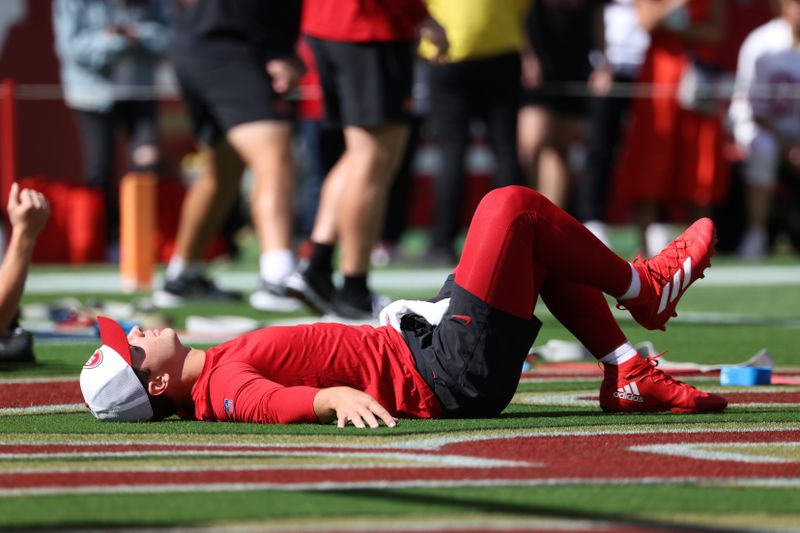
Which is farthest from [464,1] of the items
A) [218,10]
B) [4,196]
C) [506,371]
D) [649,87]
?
[506,371]

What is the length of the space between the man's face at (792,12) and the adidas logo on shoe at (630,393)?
354 inches

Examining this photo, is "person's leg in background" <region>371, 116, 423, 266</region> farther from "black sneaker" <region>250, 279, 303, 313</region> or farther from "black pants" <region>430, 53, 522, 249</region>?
"black sneaker" <region>250, 279, 303, 313</region>

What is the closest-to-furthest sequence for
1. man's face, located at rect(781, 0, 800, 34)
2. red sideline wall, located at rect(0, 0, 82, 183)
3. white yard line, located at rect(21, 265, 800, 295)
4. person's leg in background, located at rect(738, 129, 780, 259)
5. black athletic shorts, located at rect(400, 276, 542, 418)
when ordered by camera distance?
black athletic shorts, located at rect(400, 276, 542, 418) < white yard line, located at rect(21, 265, 800, 295) < man's face, located at rect(781, 0, 800, 34) < person's leg in background, located at rect(738, 129, 780, 259) < red sideline wall, located at rect(0, 0, 82, 183)

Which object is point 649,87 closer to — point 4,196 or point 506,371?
point 4,196

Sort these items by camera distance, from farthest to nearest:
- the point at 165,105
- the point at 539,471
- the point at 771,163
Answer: the point at 165,105, the point at 771,163, the point at 539,471

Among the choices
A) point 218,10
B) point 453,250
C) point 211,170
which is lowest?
point 453,250

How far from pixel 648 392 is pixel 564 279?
40 cm

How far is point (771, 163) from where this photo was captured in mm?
13516

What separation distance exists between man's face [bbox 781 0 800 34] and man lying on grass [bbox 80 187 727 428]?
9.03 m

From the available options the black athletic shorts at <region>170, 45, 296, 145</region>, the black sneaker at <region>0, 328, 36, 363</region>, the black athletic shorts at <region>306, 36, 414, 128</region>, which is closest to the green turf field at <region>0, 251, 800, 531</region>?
the black sneaker at <region>0, 328, 36, 363</region>

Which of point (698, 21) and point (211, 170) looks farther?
point (698, 21)

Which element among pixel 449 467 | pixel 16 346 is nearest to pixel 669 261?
pixel 449 467

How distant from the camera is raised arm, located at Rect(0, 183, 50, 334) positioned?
17.8 feet

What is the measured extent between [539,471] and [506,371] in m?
0.88
